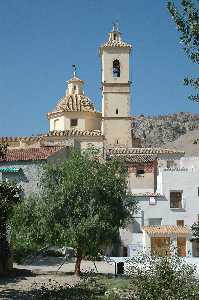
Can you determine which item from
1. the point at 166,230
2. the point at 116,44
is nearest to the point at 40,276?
the point at 166,230

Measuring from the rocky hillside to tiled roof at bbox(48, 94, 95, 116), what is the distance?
51.0 m

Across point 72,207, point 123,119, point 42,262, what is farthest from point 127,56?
point 72,207

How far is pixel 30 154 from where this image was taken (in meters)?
38.9

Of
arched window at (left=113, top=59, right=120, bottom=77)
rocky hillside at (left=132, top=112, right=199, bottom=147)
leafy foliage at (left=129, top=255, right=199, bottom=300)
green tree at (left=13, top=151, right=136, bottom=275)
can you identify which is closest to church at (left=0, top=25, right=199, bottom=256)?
arched window at (left=113, top=59, right=120, bottom=77)

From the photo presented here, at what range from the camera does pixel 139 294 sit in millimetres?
14500

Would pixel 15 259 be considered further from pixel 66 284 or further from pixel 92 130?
pixel 92 130

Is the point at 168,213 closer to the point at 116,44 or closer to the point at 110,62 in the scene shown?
the point at 110,62

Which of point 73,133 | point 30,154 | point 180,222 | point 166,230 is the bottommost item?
point 166,230

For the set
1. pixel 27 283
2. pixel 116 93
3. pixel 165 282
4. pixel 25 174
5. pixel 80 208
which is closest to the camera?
pixel 165 282

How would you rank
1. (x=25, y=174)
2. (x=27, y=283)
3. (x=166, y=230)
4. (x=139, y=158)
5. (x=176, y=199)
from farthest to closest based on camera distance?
1. (x=139, y=158)
2. (x=176, y=199)
3. (x=25, y=174)
4. (x=166, y=230)
5. (x=27, y=283)

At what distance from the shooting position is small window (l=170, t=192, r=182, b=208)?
39.2m

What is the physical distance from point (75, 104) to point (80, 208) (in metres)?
27.9

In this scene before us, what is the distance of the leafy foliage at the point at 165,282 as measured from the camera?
13.7m

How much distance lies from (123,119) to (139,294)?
3707cm
